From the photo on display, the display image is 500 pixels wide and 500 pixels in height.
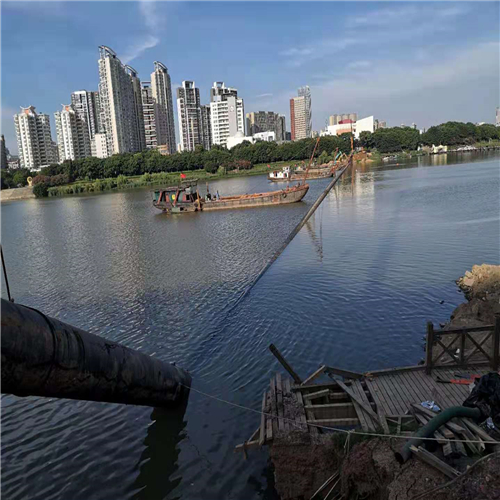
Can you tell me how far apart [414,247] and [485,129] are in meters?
176

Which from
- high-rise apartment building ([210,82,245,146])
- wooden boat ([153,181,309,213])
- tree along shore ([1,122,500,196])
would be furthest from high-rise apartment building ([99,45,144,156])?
wooden boat ([153,181,309,213])

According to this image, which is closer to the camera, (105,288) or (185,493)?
(185,493)

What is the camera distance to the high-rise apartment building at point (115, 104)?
169625 mm

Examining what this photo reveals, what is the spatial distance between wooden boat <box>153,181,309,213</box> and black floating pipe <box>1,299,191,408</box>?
147 ft

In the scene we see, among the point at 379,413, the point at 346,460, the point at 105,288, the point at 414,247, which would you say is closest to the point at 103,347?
the point at 346,460

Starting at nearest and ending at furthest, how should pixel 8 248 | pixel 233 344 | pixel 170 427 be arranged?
pixel 170 427 < pixel 233 344 < pixel 8 248

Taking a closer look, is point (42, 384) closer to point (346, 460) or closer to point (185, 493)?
point (185, 493)

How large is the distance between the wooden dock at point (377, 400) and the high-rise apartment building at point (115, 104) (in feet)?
569

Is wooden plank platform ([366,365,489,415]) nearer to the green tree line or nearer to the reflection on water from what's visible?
the reflection on water

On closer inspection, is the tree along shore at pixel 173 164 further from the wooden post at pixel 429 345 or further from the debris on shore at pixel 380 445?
the debris on shore at pixel 380 445

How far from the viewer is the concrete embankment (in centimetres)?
10644

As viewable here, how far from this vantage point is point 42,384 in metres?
6.47

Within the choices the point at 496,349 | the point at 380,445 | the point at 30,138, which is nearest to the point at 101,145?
the point at 30,138

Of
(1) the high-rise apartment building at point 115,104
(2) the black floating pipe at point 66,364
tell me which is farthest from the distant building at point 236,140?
(2) the black floating pipe at point 66,364
